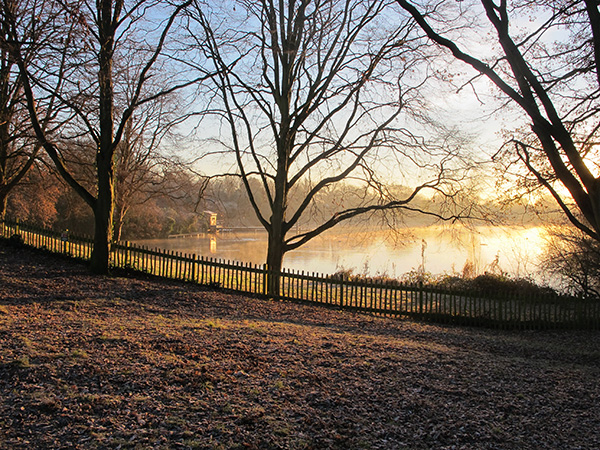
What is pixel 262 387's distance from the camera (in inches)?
172

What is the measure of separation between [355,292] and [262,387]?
281 inches

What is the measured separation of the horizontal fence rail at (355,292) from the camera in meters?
10.9

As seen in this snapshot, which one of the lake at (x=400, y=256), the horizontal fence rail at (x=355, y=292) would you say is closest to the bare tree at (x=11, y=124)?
the horizontal fence rail at (x=355, y=292)

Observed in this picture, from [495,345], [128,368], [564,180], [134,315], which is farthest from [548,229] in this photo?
[128,368]

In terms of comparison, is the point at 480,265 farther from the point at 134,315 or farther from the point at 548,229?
the point at 134,315

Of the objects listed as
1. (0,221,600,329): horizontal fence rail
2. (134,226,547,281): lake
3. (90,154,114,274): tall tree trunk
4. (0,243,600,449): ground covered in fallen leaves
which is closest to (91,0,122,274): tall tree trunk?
(90,154,114,274): tall tree trunk

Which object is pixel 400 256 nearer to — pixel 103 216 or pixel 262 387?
pixel 103 216

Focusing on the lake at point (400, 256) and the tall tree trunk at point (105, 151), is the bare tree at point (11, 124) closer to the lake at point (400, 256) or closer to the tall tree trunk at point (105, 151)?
the tall tree trunk at point (105, 151)

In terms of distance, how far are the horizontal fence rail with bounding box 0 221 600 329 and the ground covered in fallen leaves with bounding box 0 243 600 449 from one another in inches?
106

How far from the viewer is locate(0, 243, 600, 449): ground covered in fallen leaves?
3.39 metres

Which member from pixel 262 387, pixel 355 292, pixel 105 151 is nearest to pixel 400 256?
pixel 355 292

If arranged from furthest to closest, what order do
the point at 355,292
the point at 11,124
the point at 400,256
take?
the point at 400,256 < the point at 11,124 < the point at 355,292

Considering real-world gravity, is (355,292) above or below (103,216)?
below

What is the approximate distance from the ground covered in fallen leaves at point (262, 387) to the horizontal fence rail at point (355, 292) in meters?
2.70
